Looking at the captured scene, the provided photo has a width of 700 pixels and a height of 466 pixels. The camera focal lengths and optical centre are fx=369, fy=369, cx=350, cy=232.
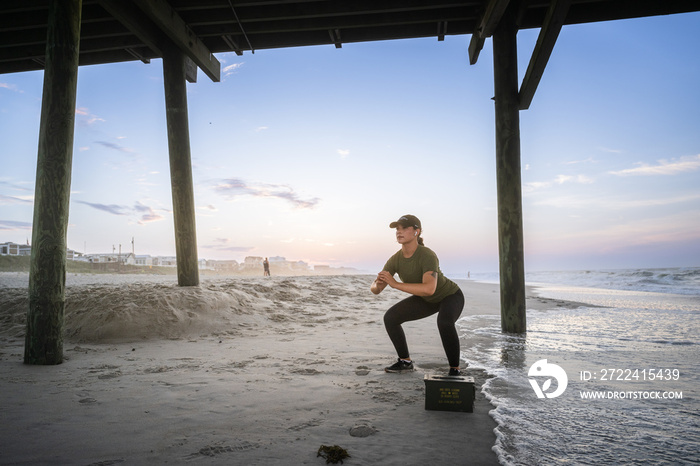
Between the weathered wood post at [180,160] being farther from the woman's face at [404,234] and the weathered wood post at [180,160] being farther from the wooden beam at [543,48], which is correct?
the wooden beam at [543,48]

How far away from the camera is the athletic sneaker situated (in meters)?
3.63

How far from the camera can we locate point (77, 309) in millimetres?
5980

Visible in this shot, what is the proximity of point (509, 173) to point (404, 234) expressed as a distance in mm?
2801

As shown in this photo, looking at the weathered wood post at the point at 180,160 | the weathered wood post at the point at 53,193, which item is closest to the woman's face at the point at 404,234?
the weathered wood post at the point at 53,193

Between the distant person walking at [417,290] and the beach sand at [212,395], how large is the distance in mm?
338

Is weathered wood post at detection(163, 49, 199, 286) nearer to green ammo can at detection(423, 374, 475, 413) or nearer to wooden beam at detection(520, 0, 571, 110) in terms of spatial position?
green ammo can at detection(423, 374, 475, 413)

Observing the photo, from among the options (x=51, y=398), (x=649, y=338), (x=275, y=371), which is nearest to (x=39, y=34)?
(x=51, y=398)

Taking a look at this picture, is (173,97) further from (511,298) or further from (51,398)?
(511,298)

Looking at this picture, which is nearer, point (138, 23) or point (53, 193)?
point (53, 193)

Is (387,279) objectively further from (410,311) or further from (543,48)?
(543,48)

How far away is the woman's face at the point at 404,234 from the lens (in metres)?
3.63

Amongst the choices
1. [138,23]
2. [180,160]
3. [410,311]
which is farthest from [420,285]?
[138,23]

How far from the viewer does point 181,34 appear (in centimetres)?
631

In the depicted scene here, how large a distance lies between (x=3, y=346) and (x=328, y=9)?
681cm
